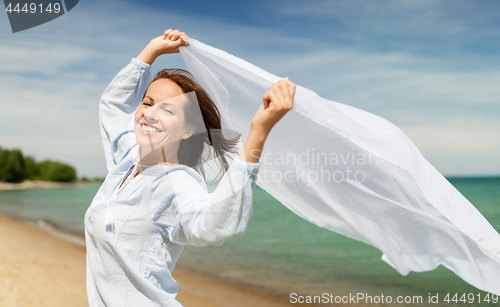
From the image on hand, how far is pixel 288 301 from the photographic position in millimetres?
6863

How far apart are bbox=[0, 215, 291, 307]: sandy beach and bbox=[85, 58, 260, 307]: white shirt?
5.21 m

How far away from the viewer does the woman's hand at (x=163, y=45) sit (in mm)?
1827

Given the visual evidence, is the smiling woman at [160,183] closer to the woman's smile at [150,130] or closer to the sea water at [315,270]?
the woman's smile at [150,130]

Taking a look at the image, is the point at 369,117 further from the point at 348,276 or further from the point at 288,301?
the point at 348,276

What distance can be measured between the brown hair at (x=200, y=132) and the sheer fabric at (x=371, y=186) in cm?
13

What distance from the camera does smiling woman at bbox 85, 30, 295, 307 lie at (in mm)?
1082

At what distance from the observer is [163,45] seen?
186 centimetres

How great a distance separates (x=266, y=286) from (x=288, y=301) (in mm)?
979

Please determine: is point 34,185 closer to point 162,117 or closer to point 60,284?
point 60,284

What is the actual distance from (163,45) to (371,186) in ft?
4.12

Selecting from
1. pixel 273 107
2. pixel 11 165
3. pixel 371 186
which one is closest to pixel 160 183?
pixel 273 107

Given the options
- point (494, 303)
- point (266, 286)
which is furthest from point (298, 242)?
point (494, 303)

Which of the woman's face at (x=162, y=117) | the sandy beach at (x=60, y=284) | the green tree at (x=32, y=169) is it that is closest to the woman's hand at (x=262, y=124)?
the woman's face at (x=162, y=117)

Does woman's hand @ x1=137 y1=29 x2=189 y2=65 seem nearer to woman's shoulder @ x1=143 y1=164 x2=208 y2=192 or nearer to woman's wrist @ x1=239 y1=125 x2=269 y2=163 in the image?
woman's shoulder @ x1=143 y1=164 x2=208 y2=192
